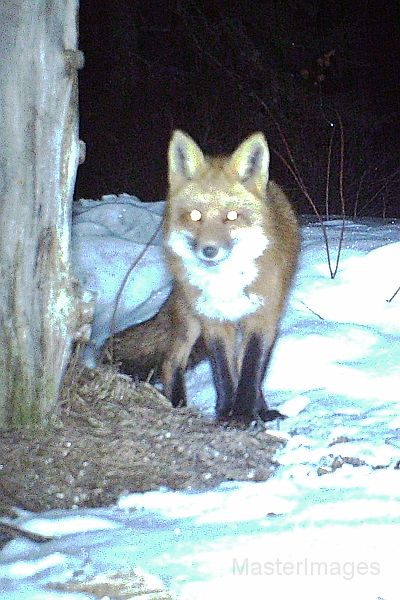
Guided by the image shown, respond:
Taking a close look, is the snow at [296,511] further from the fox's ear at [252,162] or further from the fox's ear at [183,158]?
the fox's ear at [183,158]

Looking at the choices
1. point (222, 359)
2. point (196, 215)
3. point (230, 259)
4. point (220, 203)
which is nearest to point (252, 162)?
point (220, 203)

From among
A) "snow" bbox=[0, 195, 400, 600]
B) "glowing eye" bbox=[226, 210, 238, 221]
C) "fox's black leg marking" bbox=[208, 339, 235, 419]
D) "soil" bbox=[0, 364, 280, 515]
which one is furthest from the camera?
"fox's black leg marking" bbox=[208, 339, 235, 419]

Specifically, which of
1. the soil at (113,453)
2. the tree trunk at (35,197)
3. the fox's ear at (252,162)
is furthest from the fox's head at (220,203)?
the soil at (113,453)

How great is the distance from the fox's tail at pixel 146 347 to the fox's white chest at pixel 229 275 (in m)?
0.56

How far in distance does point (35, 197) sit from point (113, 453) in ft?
4.03

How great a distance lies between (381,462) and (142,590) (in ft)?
4.62

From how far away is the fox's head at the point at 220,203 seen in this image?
4.51m

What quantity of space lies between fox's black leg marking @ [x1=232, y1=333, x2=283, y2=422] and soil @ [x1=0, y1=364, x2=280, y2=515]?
0.29 meters

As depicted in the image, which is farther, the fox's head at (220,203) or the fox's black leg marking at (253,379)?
the fox's black leg marking at (253,379)

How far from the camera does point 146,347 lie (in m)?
5.41

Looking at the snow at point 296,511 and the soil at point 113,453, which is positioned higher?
the snow at point 296,511

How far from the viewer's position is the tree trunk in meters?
3.86

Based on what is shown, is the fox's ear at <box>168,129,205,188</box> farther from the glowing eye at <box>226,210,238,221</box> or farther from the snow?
the snow

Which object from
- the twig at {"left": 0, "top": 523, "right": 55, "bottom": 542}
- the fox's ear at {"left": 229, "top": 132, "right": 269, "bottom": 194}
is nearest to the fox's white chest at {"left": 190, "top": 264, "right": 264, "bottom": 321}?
the fox's ear at {"left": 229, "top": 132, "right": 269, "bottom": 194}
